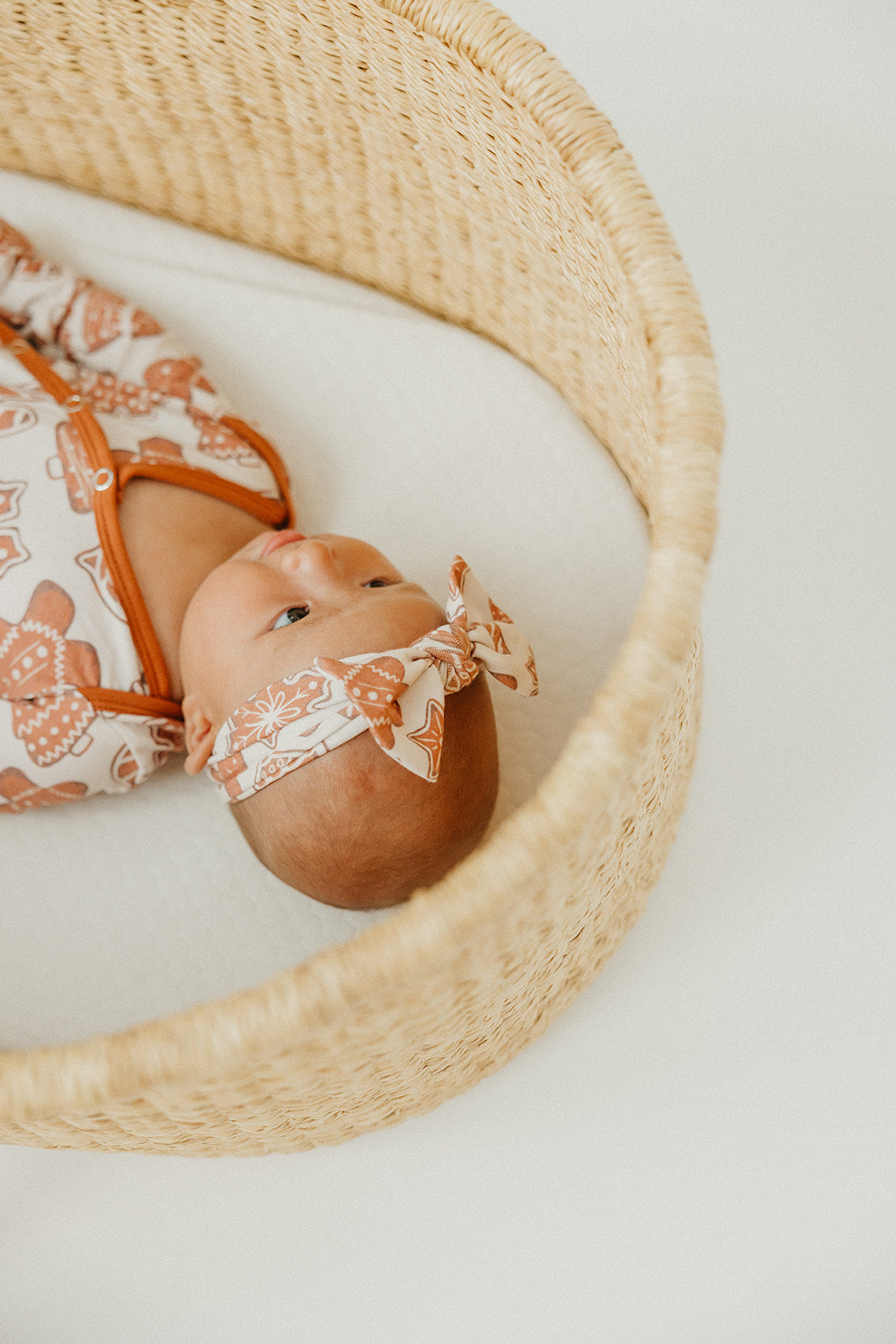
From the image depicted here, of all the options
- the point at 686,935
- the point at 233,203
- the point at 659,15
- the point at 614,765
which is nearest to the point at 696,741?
the point at 686,935

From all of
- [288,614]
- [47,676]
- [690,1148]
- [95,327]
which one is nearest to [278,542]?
[288,614]

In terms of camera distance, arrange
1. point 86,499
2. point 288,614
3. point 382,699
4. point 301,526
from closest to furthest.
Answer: point 382,699 → point 288,614 → point 86,499 → point 301,526

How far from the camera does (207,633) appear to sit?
30.9 inches

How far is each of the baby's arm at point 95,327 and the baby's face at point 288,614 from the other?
235mm

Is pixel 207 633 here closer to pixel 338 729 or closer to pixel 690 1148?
pixel 338 729

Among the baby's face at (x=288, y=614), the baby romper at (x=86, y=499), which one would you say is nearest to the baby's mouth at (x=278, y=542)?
the baby's face at (x=288, y=614)

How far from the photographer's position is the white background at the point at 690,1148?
0.73m

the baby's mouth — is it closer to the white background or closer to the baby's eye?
the baby's eye

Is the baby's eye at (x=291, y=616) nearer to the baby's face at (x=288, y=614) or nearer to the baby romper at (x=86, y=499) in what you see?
the baby's face at (x=288, y=614)

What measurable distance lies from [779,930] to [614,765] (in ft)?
1.26

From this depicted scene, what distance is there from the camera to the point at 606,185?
653mm

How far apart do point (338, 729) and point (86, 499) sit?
37 cm

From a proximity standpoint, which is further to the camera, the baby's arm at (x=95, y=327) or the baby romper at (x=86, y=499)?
the baby's arm at (x=95, y=327)

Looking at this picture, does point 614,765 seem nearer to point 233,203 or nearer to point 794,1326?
point 794,1326
